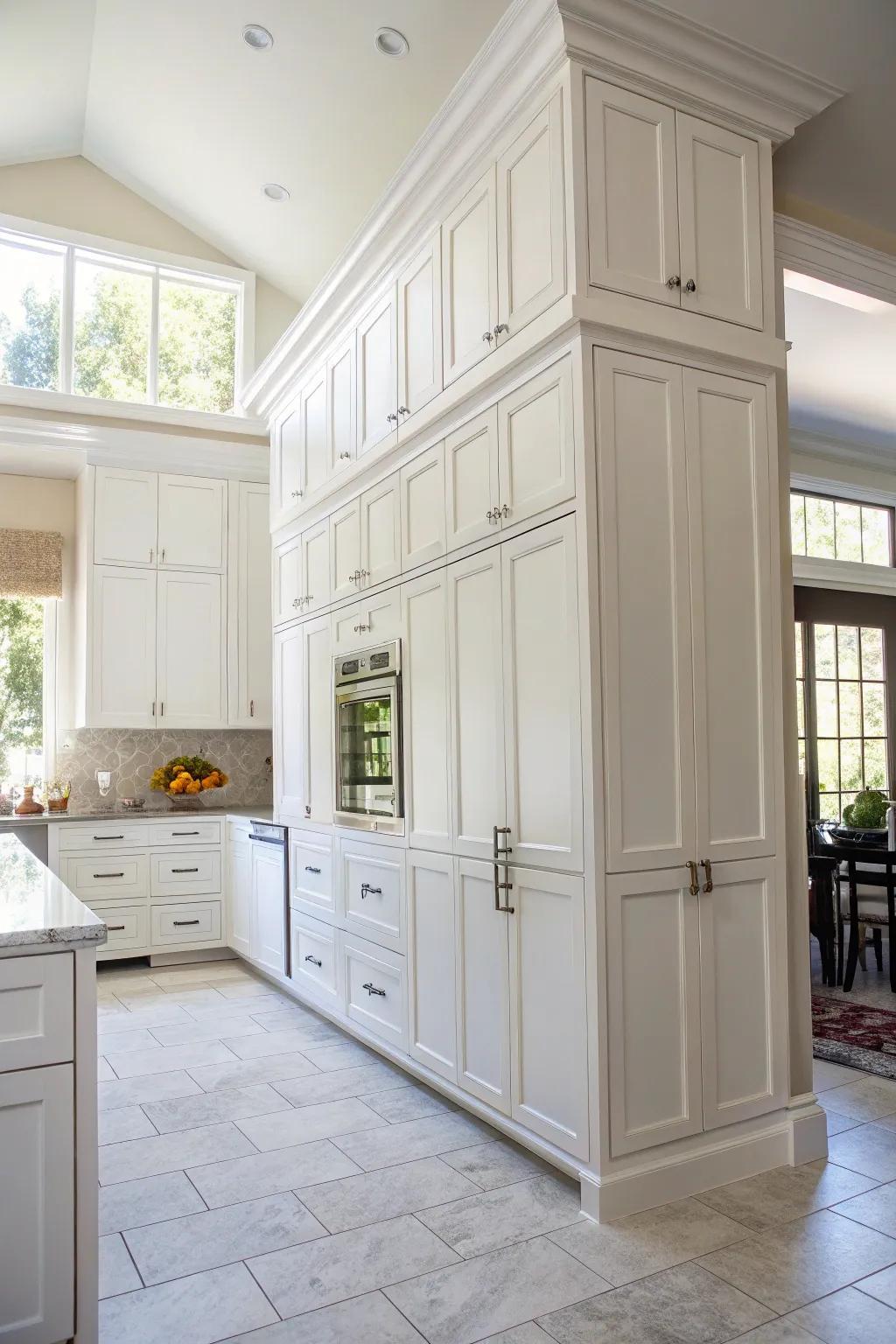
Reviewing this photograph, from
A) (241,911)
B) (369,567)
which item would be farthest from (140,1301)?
(241,911)

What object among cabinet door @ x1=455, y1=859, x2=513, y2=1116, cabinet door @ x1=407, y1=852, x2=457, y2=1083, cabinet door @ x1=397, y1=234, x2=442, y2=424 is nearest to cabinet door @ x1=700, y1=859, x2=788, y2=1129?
cabinet door @ x1=455, y1=859, x2=513, y2=1116

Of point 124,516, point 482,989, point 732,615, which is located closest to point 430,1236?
point 482,989

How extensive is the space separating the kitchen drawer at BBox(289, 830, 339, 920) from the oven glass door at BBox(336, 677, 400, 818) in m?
0.30

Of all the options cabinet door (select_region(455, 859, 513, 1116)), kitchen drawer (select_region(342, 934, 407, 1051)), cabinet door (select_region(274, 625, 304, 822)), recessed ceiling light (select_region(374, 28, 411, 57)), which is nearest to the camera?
cabinet door (select_region(455, 859, 513, 1116))

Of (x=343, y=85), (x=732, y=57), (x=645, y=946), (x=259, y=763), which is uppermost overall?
(x=343, y=85)

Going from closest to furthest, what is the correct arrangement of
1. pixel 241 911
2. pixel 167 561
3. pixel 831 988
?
1. pixel 831 988
2. pixel 241 911
3. pixel 167 561

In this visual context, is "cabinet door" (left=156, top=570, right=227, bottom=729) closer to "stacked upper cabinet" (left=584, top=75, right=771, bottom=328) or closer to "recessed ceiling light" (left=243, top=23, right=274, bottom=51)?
"recessed ceiling light" (left=243, top=23, right=274, bottom=51)

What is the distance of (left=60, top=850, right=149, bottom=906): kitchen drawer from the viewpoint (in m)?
5.48

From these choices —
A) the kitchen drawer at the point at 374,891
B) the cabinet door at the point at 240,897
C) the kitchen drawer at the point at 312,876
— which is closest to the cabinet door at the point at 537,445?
the kitchen drawer at the point at 374,891

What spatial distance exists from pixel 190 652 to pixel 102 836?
1.22m

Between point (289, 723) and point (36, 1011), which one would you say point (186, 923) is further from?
point (36, 1011)

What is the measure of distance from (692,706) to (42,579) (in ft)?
15.4

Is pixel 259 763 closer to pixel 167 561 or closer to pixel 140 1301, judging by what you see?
pixel 167 561

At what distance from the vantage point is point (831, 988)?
4992 mm
